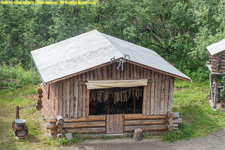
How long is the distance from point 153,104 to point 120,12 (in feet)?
50.1

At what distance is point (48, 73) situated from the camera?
16.3 metres

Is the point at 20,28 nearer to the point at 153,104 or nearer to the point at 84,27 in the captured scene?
the point at 84,27

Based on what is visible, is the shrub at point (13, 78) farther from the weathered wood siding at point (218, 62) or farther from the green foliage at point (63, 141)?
the weathered wood siding at point (218, 62)

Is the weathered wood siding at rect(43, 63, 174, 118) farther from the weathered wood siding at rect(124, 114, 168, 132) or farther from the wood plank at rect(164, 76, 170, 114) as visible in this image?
the weathered wood siding at rect(124, 114, 168, 132)

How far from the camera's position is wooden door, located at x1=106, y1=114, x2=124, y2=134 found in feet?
55.4

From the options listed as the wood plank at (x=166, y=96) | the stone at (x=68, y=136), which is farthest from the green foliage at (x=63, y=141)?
the wood plank at (x=166, y=96)

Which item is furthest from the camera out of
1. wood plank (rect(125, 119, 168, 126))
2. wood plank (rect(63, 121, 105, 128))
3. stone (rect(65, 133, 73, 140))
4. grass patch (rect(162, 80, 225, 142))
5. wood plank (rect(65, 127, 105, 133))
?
grass patch (rect(162, 80, 225, 142))

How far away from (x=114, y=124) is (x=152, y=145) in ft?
6.79

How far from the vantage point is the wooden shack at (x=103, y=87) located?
15.9 m

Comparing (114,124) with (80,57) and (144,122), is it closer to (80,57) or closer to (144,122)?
(144,122)

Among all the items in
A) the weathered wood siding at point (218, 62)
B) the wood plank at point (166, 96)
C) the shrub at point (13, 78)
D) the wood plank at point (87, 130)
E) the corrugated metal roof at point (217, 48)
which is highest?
the corrugated metal roof at point (217, 48)

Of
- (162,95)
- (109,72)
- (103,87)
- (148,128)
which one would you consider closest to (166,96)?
Answer: (162,95)

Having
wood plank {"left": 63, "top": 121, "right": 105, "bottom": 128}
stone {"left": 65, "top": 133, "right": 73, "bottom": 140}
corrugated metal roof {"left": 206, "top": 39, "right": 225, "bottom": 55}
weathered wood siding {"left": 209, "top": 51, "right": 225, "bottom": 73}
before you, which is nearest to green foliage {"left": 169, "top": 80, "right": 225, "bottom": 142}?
weathered wood siding {"left": 209, "top": 51, "right": 225, "bottom": 73}

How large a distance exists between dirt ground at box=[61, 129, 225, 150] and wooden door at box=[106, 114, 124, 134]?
0.51 m
